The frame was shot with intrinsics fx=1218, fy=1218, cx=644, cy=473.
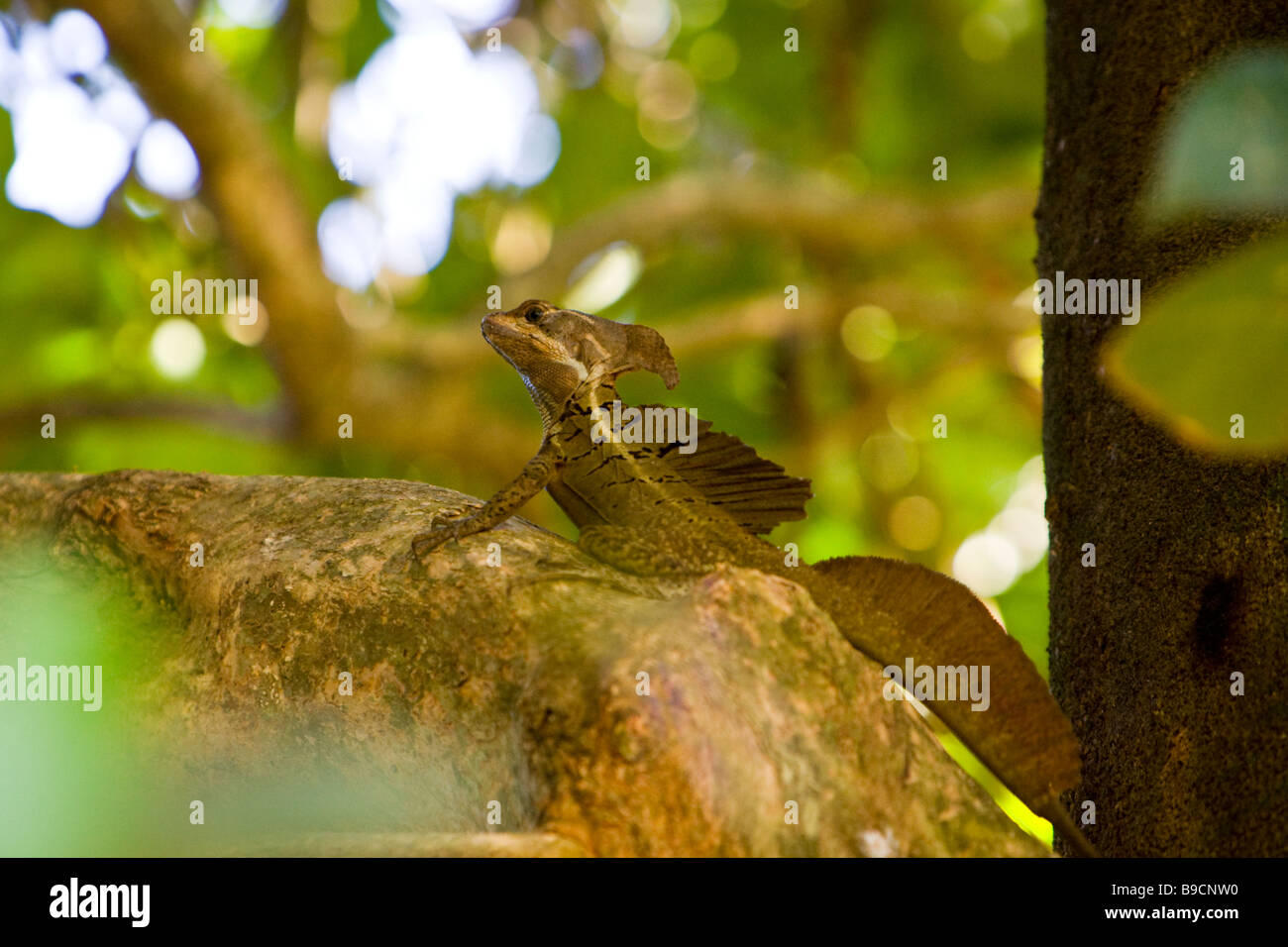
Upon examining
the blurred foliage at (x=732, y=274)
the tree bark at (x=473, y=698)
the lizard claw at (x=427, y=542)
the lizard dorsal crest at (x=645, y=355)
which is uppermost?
the blurred foliage at (x=732, y=274)

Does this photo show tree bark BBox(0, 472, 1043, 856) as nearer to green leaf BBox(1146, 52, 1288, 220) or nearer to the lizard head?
the lizard head

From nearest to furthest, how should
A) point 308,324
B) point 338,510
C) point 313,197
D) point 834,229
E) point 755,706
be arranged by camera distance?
point 755,706
point 338,510
point 308,324
point 834,229
point 313,197

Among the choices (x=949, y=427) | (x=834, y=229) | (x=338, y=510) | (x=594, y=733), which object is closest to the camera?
(x=594, y=733)

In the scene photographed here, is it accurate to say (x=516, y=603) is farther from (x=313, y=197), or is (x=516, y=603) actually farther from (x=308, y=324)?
(x=313, y=197)

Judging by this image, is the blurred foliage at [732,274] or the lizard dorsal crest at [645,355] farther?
A: the blurred foliage at [732,274]

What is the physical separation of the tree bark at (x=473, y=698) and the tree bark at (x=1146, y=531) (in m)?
0.50

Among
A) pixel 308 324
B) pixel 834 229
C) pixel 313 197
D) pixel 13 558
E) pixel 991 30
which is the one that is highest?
pixel 991 30

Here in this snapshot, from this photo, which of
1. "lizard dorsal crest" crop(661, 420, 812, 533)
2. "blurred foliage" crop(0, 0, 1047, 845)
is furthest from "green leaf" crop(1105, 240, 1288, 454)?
"blurred foliage" crop(0, 0, 1047, 845)

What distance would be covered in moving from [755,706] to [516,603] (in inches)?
22.5

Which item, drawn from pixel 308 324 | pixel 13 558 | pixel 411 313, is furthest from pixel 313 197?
pixel 13 558

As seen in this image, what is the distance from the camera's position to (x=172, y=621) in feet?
10.1

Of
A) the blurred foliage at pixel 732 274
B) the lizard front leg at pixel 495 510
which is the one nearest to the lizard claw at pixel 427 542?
the lizard front leg at pixel 495 510

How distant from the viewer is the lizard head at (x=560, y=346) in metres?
3.38

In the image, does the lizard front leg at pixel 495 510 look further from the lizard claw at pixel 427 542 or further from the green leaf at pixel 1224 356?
the green leaf at pixel 1224 356
